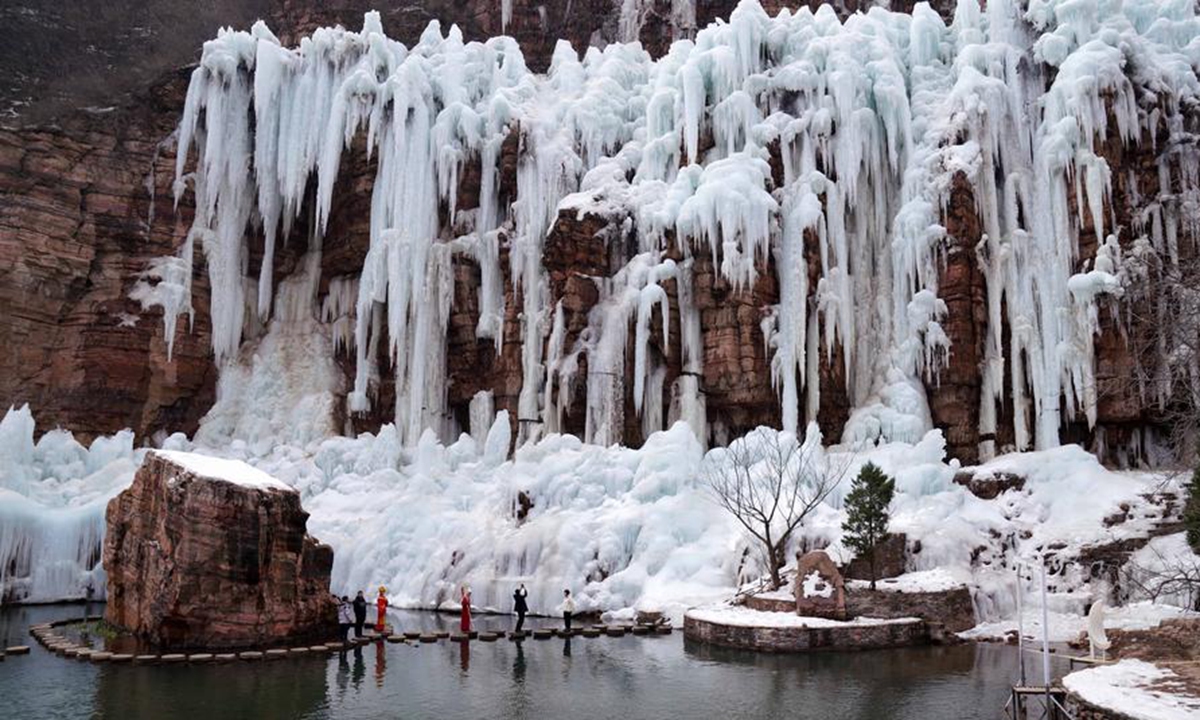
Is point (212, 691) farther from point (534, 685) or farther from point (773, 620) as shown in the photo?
→ point (773, 620)

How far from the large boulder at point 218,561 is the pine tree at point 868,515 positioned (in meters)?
11.1

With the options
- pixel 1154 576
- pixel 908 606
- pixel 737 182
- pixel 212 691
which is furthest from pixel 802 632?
pixel 737 182

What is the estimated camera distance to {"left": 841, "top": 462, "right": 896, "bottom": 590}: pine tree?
20609 millimetres

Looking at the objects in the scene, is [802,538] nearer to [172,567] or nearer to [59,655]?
[172,567]

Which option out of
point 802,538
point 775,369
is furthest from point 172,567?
point 775,369

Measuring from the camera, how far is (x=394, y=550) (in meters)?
27.7

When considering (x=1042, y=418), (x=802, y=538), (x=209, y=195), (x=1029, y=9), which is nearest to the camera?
(x=802, y=538)

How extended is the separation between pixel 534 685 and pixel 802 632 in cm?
611

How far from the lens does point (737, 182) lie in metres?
30.4

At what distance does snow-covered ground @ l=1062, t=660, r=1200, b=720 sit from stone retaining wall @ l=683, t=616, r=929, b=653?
24.7ft

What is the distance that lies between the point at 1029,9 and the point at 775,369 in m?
15.1

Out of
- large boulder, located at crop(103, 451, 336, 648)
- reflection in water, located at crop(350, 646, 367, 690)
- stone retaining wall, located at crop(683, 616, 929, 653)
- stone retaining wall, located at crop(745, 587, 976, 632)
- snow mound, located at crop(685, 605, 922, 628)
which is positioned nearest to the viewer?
reflection in water, located at crop(350, 646, 367, 690)

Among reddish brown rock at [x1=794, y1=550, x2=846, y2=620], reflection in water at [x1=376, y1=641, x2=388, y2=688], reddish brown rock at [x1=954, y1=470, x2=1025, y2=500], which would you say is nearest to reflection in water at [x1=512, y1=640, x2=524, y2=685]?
reflection in water at [x1=376, y1=641, x2=388, y2=688]

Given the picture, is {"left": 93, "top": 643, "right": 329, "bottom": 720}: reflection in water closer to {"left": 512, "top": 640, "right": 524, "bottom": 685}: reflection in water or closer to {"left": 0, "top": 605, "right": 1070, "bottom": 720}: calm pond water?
{"left": 0, "top": 605, "right": 1070, "bottom": 720}: calm pond water
